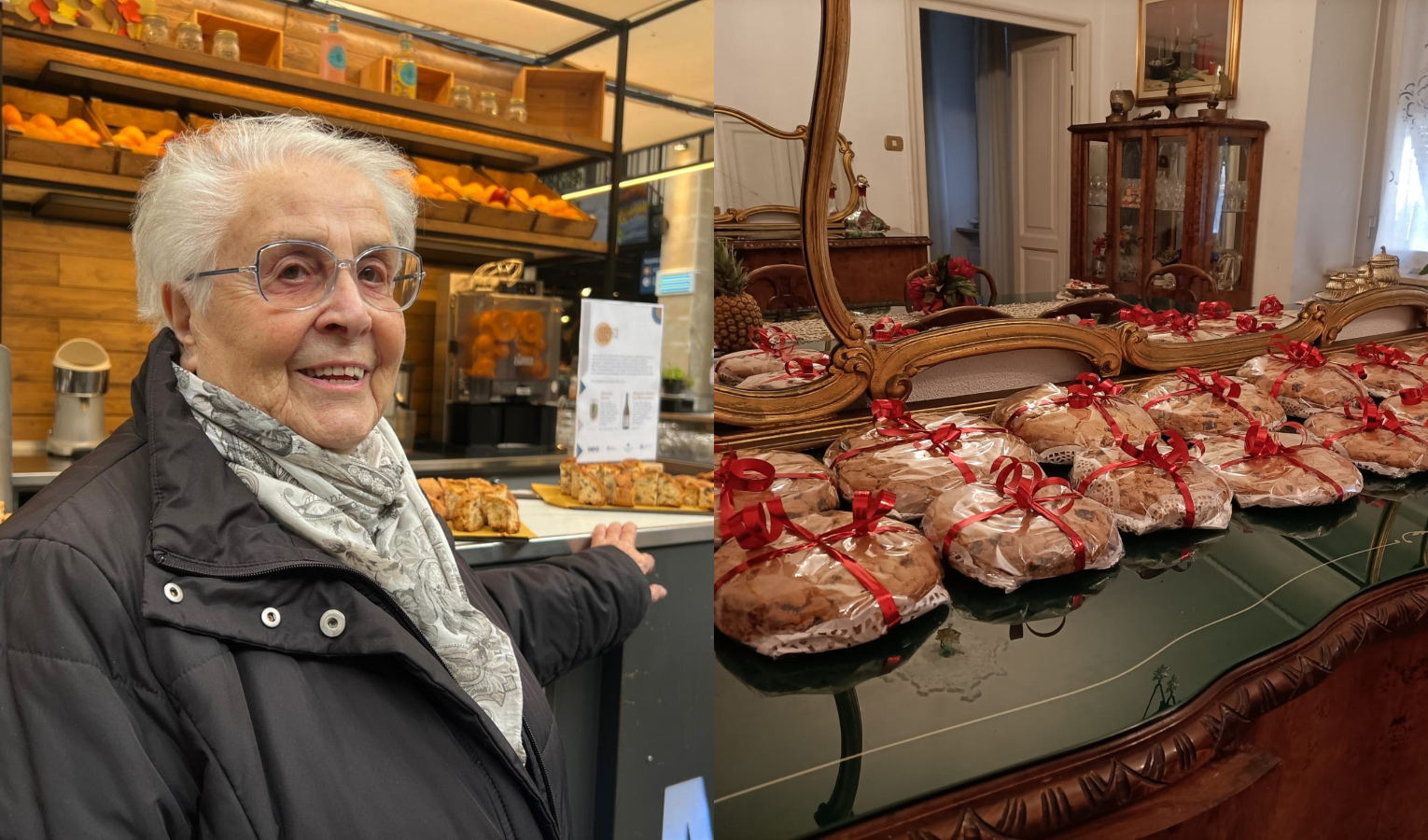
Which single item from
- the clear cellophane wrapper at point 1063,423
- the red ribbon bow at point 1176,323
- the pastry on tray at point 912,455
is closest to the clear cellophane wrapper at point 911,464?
the pastry on tray at point 912,455

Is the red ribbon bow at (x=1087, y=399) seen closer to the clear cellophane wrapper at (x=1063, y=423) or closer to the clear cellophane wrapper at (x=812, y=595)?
the clear cellophane wrapper at (x=1063, y=423)

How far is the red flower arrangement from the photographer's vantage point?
1.25m

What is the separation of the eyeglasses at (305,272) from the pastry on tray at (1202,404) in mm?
1154

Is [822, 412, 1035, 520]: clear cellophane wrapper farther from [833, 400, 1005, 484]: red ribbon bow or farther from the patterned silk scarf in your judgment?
the patterned silk scarf

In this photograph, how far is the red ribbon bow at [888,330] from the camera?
1.30 meters

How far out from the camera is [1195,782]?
77cm

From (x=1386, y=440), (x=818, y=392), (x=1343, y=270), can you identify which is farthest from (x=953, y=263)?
(x=1343, y=270)

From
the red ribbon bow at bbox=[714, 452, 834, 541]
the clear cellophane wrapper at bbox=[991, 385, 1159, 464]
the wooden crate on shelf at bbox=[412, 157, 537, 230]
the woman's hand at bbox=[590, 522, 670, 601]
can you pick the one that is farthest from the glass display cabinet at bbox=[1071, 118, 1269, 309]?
the wooden crate on shelf at bbox=[412, 157, 537, 230]

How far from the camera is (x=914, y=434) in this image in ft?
3.84

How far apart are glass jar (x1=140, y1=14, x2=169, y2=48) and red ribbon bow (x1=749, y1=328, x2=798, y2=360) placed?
5.84 feet

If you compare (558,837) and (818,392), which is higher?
(818,392)

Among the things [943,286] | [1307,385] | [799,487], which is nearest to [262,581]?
[799,487]

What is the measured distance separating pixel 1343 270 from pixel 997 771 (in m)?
1.99

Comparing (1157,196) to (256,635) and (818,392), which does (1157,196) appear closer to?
(818,392)
